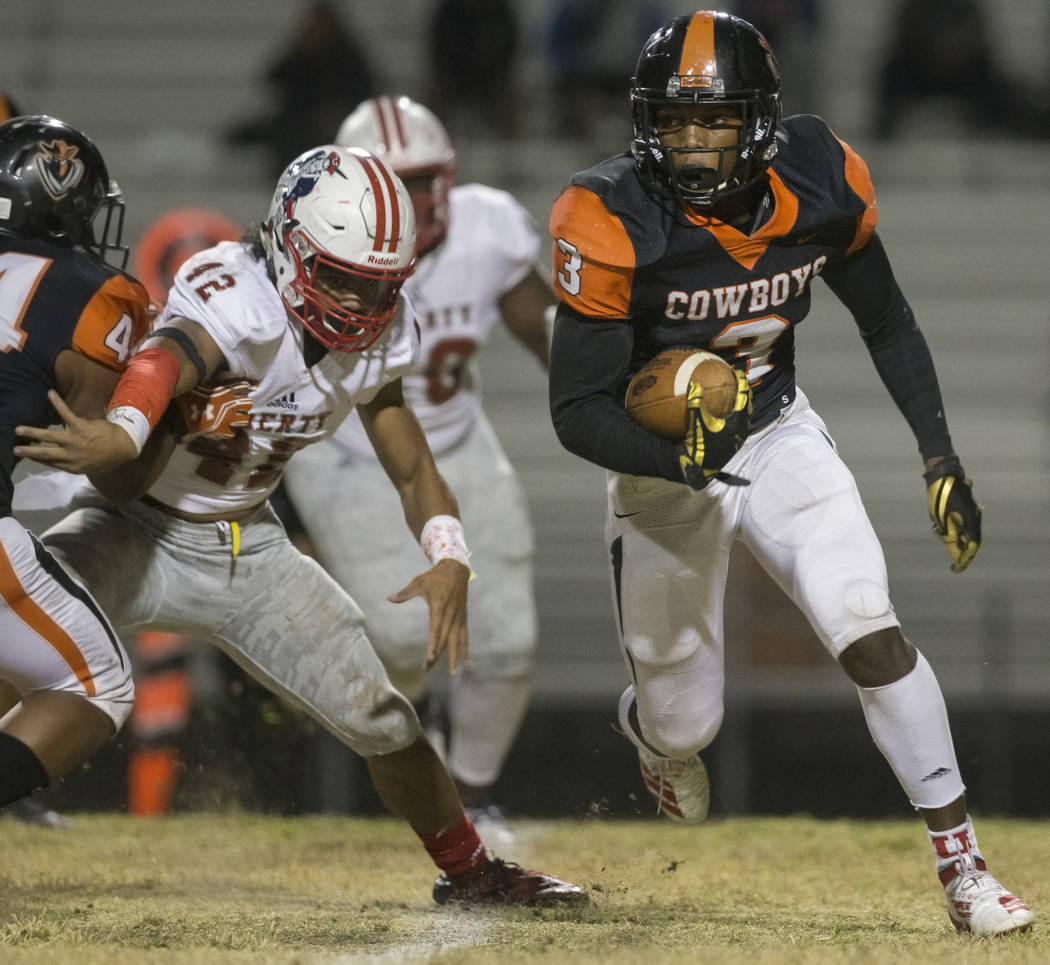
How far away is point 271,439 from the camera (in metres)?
3.71

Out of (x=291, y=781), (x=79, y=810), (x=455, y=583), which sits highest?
(x=455, y=583)

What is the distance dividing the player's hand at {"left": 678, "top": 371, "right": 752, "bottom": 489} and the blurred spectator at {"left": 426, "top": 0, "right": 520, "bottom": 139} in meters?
6.38

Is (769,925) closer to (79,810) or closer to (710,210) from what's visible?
(710,210)

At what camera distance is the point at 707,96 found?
11.6 feet

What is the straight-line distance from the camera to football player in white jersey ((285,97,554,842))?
205 inches

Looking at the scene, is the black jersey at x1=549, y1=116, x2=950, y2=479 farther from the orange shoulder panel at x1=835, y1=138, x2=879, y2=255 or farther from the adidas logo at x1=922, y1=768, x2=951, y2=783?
the adidas logo at x1=922, y1=768, x2=951, y2=783

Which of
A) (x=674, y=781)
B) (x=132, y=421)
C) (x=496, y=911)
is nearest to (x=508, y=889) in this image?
(x=496, y=911)

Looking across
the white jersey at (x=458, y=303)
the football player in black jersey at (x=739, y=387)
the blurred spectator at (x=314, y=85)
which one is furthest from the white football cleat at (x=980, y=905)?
the blurred spectator at (x=314, y=85)

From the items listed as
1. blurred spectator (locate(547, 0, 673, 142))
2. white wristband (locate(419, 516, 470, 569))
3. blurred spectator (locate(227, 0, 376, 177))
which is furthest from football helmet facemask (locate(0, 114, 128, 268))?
blurred spectator (locate(547, 0, 673, 142))

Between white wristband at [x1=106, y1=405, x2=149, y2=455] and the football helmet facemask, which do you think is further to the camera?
the football helmet facemask

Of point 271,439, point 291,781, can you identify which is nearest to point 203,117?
point 291,781

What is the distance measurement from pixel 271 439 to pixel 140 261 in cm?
335

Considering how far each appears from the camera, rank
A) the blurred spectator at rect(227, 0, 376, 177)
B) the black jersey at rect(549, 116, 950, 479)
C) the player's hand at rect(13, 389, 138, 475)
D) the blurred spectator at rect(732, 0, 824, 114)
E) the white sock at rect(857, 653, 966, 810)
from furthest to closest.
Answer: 1. the blurred spectator at rect(732, 0, 824, 114)
2. the blurred spectator at rect(227, 0, 376, 177)
3. the black jersey at rect(549, 116, 950, 479)
4. the white sock at rect(857, 653, 966, 810)
5. the player's hand at rect(13, 389, 138, 475)

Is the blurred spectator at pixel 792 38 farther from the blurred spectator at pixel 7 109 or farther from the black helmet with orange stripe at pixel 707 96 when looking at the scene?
the black helmet with orange stripe at pixel 707 96
